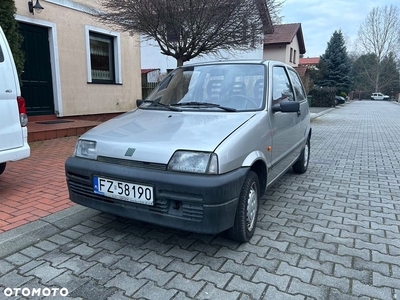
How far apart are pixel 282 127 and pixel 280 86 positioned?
1.80 ft

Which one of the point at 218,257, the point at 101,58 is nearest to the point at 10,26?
the point at 101,58

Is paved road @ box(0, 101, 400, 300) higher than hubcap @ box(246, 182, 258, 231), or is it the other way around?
hubcap @ box(246, 182, 258, 231)

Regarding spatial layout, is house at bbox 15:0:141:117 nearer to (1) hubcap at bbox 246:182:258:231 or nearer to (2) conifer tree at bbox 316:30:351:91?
(1) hubcap at bbox 246:182:258:231

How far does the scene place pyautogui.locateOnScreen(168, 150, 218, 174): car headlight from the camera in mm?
2338

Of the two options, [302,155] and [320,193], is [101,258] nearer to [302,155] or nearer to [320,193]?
[320,193]

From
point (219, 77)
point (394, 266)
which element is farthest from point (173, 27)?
point (394, 266)

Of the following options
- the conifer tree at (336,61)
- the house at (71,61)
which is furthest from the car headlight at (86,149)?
the conifer tree at (336,61)

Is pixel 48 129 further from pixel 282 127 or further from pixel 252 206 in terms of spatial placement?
pixel 252 206

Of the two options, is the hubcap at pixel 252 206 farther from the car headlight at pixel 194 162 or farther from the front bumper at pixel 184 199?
the car headlight at pixel 194 162

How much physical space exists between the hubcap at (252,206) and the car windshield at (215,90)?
0.83 metres

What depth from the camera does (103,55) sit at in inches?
411

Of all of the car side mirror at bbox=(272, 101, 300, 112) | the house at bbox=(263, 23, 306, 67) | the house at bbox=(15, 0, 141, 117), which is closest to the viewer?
the car side mirror at bbox=(272, 101, 300, 112)

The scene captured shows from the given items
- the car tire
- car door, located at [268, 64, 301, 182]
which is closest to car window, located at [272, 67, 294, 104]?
car door, located at [268, 64, 301, 182]

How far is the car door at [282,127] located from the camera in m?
3.32
